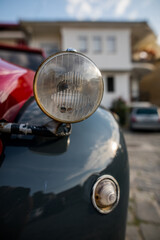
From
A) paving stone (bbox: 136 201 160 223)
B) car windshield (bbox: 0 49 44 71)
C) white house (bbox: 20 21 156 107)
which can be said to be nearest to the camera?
paving stone (bbox: 136 201 160 223)

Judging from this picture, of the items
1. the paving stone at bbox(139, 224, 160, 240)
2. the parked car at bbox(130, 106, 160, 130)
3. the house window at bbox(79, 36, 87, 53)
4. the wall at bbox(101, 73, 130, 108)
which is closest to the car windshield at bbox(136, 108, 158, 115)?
the parked car at bbox(130, 106, 160, 130)

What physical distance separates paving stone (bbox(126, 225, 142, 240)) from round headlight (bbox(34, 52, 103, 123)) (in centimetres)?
125

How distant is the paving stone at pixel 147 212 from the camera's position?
5.09 ft

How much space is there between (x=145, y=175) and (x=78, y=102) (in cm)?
235

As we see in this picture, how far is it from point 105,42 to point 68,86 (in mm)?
13869

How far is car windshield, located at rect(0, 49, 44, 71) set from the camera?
94.3 inches

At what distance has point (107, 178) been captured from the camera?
2.64 ft

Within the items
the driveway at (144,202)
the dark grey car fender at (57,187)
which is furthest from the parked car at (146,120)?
the dark grey car fender at (57,187)

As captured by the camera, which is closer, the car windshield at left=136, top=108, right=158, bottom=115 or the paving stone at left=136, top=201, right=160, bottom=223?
the paving stone at left=136, top=201, right=160, bottom=223

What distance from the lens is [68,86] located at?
28.2 inches

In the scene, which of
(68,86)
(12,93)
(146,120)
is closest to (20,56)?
(12,93)

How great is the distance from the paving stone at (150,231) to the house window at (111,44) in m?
13.5

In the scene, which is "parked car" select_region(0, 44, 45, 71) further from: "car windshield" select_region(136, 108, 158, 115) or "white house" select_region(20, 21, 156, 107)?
"white house" select_region(20, 21, 156, 107)

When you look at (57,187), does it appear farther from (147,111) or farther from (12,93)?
(147,111)
